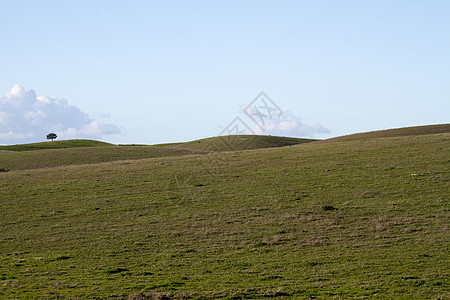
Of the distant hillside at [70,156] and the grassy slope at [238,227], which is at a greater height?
the distant hillside at [70,156]

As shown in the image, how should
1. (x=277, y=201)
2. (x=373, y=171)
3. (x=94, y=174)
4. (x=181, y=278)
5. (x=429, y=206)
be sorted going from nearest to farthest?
(x=181, y=278) → (x=429, y=206) → (x=277, y=201) → (x=373, y=171) → (x=94, y=174)

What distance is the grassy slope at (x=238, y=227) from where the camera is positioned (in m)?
17.3

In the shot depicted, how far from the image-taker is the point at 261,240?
75.9ft

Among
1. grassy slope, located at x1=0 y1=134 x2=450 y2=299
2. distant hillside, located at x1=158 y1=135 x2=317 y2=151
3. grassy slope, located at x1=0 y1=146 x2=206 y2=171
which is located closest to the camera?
grassy slope, located at x1=0 y1=134 x2=450 y2=299

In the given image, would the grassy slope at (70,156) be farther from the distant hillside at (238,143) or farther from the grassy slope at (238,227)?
the distant hillside at (238,143)

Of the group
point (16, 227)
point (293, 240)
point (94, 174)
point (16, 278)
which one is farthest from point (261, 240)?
point (94, 174)

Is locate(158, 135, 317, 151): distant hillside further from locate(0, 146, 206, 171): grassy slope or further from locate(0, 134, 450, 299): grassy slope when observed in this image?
locate(0, 134, 450, 299): grassy slope

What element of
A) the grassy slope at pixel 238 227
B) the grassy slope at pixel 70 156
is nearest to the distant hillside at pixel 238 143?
the grassy slope at pixel 70 156

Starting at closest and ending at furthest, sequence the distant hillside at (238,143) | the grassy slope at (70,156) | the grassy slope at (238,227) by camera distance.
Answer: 1. the grassy slope at (238,227)
2. the grassy slope at (70,156)
3. the distant hillside at (238,143)

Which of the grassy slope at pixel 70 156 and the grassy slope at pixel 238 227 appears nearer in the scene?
the grassy slope at pixel 238 227

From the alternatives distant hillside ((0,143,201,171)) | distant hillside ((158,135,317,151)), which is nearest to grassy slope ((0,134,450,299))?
distant hillside ((0,143,201,171))

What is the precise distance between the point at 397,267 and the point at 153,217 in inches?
562

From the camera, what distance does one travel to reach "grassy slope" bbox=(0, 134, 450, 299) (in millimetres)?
17266

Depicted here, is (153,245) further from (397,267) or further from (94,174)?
(94,174)
